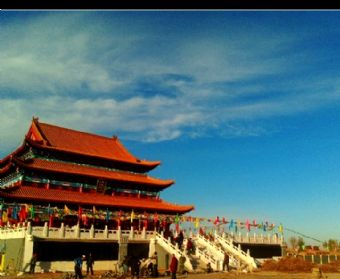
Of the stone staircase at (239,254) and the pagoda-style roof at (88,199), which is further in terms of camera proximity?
the pagoda-style roof at (88,199)

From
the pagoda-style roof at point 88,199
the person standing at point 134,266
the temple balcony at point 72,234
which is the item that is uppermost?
the pagoda-style roof at point 88,199

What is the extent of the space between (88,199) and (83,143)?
10022 mm

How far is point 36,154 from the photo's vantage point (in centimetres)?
3594

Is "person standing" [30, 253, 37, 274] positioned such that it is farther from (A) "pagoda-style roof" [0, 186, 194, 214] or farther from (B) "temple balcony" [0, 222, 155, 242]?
(A) "pagoda-style roof" [0, 186, 194, 214]

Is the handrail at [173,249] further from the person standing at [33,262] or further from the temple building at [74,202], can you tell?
the person standing at [33,262]

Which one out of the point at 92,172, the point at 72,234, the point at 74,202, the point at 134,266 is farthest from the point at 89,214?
the point at 134,266

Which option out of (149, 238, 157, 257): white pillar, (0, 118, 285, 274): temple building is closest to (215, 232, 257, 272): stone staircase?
(0, 118, 285, 274): temple building

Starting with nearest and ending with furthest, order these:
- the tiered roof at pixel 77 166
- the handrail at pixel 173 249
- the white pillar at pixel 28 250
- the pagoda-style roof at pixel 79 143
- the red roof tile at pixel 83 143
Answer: the white pillar at pixel 28 250 < the handrail at pixel 173 249 < the tiered roof at pixel 77 166 < the pagoda-style roof at pixel 79 143 < the red roof tile at pixel 83 143

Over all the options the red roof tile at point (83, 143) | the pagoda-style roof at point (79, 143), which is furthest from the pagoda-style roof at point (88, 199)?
the red roof tile at point (83, 143)

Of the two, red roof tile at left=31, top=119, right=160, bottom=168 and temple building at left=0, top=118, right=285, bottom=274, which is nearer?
temple building at left=0, top=118, right=285, bottom=274

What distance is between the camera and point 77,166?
38.1 metres

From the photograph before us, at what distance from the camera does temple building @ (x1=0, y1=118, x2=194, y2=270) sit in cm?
2769

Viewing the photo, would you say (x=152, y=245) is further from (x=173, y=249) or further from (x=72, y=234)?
(x=72, y=234)

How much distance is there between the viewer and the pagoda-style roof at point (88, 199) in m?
31.2
